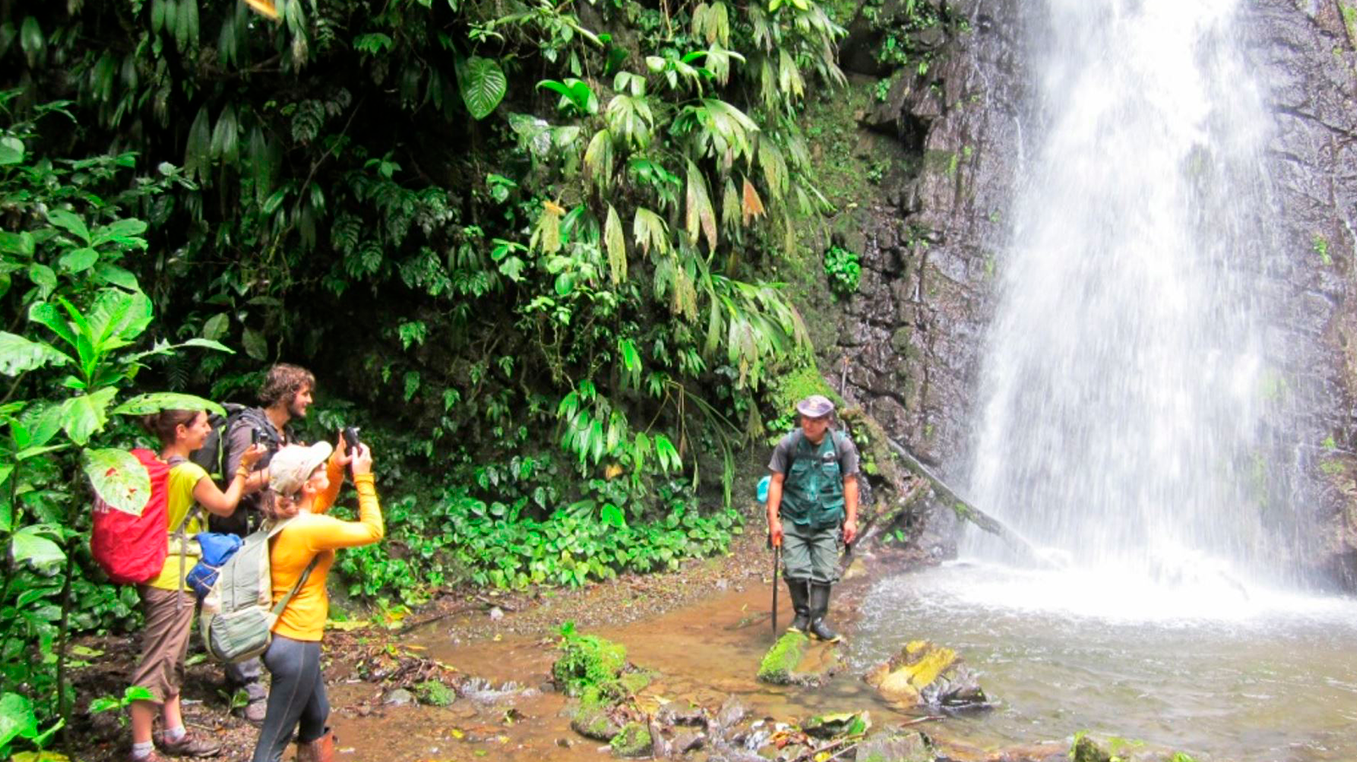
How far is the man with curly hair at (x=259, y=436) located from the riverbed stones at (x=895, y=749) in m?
2.98

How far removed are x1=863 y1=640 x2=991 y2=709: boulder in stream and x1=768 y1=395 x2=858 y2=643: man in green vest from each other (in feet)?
2.32

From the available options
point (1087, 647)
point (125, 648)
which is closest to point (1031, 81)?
point (1087, 647)

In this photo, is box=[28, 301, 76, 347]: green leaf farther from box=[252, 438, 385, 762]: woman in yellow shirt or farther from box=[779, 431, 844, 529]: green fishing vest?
box=[779, 431, 844, 529]: green fishing vest

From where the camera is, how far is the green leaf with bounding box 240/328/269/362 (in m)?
6.56

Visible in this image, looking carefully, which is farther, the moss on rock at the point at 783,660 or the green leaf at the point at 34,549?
the moss on rock at the point at 783,660

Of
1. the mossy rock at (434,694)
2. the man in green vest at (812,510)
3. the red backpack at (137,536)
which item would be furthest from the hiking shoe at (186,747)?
the man in green vest at (812,510)

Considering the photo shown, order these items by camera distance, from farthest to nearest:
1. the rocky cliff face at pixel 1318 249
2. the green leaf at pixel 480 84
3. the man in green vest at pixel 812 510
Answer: the rocky cliff face at pixel 1318 249 < the green leaf at pixel 480 84 < the man in green vest at pixel 812 510

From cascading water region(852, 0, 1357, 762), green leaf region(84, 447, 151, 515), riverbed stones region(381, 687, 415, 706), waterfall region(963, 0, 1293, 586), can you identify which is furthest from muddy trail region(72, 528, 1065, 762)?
waterfall region(963, 0, 1293, 586)

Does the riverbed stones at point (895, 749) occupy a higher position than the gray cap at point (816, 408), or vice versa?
the gray cap at point (816, 408)

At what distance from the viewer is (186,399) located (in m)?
3.42

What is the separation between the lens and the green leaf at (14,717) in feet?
10.0

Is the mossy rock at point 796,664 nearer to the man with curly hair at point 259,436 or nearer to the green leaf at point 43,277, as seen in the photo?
the man with curly hair at point 259,436

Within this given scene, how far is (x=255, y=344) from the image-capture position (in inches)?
260

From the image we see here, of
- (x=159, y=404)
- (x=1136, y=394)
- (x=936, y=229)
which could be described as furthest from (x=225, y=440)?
(x=1136, y=394)
